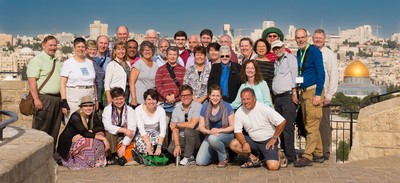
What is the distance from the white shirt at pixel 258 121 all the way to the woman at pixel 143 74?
135cm

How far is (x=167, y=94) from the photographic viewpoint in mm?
7934

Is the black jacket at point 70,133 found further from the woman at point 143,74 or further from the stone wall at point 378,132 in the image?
the stone wall at point 378,132

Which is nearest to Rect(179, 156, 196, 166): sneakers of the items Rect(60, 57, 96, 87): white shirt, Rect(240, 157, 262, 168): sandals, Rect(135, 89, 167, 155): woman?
Rect(135, 89, 167, 155): woman

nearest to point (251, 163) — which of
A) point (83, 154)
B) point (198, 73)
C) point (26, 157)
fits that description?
point (198, 73)

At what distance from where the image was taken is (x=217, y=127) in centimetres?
764

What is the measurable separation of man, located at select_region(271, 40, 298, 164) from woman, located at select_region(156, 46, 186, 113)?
1.24 metres

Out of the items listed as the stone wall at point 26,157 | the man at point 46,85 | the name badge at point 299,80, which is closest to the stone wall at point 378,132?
the name badge at point 299,80

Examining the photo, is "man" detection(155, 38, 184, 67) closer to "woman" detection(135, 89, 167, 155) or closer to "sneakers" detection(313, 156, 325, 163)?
"woman" detection(135, 89, 167, 155)

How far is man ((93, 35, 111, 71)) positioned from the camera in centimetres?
828

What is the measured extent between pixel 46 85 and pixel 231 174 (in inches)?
105

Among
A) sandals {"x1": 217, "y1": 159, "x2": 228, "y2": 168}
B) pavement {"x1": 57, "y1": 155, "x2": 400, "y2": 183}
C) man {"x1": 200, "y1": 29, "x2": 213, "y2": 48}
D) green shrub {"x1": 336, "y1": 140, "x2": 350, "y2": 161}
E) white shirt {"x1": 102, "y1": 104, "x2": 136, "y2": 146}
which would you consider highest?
man {"x1": 200, "y1": 29, "x2": 213, "y2": 48}

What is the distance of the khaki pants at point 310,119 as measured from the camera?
760cm

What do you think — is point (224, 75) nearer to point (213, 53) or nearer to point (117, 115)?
point (213, 53)

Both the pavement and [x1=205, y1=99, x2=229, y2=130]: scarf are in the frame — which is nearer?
the pavement
